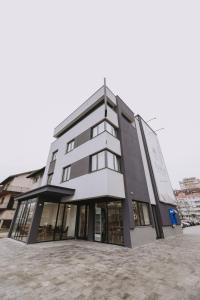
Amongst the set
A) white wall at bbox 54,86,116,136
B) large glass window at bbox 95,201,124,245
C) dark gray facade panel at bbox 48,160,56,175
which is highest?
white wall at bbox 54,86,116,136

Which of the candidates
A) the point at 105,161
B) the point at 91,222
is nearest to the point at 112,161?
the point at 105,161

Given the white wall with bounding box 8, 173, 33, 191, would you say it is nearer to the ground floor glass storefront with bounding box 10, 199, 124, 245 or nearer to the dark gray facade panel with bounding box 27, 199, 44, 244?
the ground floor glass storefront with bounding box 10, 199, 124, 245

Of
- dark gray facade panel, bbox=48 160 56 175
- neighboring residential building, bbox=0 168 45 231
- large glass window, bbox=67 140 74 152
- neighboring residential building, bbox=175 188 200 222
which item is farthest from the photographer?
neighboring residential building, bbox=175 188 200 222

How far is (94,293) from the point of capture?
12.0ft

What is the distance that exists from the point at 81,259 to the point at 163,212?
12202 millimetres

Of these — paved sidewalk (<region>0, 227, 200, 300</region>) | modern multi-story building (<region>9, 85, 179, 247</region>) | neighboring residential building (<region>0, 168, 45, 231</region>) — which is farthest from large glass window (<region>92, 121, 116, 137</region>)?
neighboring residential building (<region>0, 168, 45, 231</region>)

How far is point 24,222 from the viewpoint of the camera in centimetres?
1247

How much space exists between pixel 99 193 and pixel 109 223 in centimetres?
303

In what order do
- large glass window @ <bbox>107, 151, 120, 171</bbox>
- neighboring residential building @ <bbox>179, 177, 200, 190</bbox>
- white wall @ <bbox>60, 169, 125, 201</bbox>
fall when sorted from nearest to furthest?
white wall @ <bbox>60, 169, 125, 201</bbox> → large glass window @ <bbox>107, 151, 120, 171</bbox> → neighboring residential building @ <bbox>179, 177, 200, 190</bbox>

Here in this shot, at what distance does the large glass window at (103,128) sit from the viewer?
12836mm

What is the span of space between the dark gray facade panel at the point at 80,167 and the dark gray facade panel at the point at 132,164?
328 centimetres

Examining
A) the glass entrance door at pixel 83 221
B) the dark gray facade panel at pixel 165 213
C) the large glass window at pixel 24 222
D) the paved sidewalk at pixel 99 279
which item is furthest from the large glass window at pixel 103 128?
the dark gray facade panel at pixel 165 213

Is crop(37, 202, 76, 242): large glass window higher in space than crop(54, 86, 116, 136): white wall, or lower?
lower

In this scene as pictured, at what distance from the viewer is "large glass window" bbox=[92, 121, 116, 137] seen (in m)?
12.8
